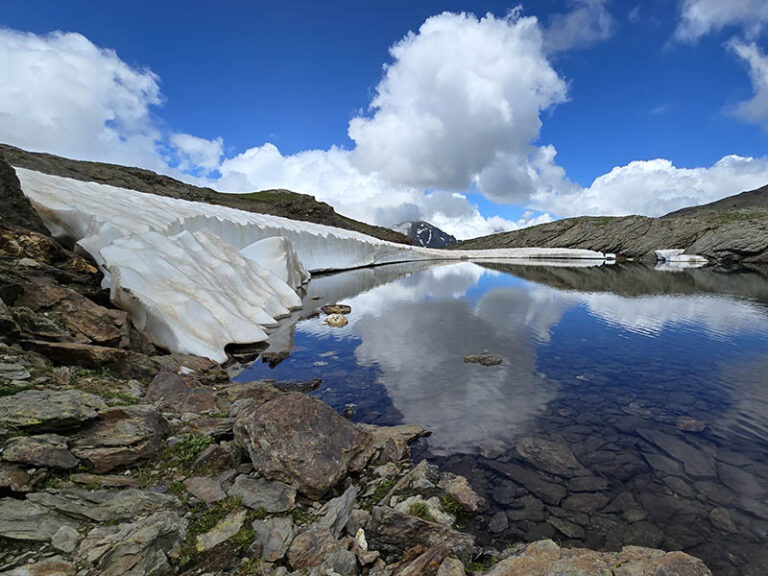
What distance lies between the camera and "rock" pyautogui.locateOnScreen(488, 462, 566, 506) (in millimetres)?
5824

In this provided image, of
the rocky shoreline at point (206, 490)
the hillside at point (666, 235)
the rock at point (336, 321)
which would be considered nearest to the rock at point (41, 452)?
the rocky shoreline at point (206, 490)

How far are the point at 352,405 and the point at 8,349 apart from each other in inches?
251

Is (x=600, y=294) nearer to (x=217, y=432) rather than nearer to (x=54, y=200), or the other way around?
(x=217, y=432)

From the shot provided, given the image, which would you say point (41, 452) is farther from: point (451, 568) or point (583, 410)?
point (583, 410)

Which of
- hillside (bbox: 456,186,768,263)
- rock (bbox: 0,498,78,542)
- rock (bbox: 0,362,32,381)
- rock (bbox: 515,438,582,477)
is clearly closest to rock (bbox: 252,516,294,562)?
rock (bbox: 0,498,78,542)

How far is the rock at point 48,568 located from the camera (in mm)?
2980

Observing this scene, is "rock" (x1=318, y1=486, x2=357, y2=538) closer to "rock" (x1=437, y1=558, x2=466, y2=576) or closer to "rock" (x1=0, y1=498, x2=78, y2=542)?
"rock" (x1=437, y1=558, x2=466, y2=576)

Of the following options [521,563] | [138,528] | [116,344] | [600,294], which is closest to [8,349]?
[116,344]

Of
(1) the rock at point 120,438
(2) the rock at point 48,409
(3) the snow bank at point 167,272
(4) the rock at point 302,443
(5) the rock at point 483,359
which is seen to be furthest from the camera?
(5) the rock at point 483,359

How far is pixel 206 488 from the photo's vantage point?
4.65 metres

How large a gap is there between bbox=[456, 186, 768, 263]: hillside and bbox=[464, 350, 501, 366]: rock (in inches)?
3019

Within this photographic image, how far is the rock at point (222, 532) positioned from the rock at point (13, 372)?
12.1ft

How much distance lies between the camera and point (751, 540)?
4.91 metres

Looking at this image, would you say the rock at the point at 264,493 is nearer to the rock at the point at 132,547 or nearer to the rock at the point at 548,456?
the rock at the point at 132,547
